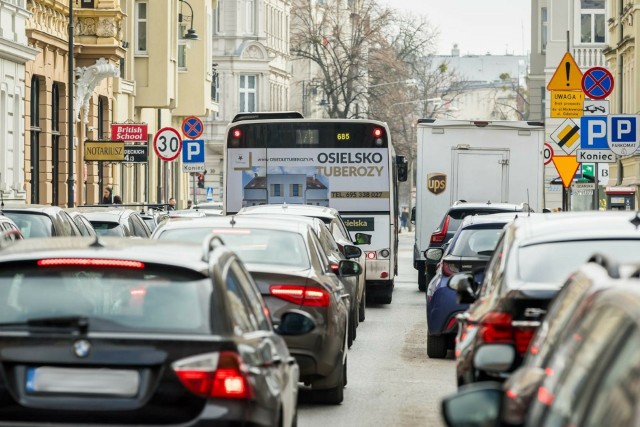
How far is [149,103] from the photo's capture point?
56781mm

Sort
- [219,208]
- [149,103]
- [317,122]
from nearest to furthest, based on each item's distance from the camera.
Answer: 1. [317,122]
2. [219,208]
3. [149,103]

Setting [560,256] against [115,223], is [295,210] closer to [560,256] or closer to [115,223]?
[115,223]

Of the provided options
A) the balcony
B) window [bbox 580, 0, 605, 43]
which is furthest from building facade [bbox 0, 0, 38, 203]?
window [bbox 580, 0, 605, 43]

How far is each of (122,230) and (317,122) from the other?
4.07m

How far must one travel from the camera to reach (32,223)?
62.6 ft

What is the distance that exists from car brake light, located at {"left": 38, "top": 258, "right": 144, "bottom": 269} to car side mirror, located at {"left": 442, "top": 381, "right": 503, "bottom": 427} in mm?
2462

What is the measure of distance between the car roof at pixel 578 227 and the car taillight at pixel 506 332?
74 cm

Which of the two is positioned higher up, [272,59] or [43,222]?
[272,59]

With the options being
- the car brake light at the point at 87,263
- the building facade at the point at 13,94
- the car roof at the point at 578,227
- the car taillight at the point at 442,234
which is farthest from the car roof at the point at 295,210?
the building facade at the point at 13,94

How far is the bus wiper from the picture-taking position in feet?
22.9

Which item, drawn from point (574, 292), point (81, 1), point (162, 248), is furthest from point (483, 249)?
point (81, 1)

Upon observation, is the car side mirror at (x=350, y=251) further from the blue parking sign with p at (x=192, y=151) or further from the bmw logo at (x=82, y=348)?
the blue parking sign with p at (x=192, y=151)

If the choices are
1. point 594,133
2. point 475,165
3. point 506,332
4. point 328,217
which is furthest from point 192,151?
point 506,332

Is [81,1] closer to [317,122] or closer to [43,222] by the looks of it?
[317,122]
